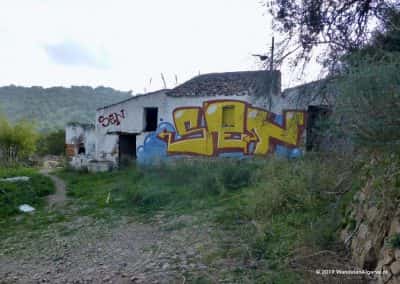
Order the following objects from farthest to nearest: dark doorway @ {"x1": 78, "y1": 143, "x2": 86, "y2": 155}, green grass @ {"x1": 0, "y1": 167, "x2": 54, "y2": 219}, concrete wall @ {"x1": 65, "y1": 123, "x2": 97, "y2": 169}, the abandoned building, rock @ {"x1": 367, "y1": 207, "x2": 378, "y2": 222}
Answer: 1. dark doorway @ {"x1": 78, "y1": 143, "x2": 86, "y2": 155}
2. concrete wall @ {"x1": 65, "y1": 123, "x2": 97, "y2": 169}
3. the abandoned building
4. green grass @ {"x1": 0, "y1": 167, "x2": 54, "y2": 219}
5. rock @ {"x1": 367, "y1": 207, "x2": 378, "y2": 222}

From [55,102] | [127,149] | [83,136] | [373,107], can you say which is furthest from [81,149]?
[55,102]

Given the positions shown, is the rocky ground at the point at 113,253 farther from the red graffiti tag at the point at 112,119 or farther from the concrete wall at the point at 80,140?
the concrete wall at the point at 80,140

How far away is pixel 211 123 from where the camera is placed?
43.2ft

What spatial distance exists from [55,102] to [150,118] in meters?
32.7

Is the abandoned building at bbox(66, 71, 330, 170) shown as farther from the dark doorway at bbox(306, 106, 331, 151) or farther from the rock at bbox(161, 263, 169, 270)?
the rock at bbox(161, 263, 169, 270)

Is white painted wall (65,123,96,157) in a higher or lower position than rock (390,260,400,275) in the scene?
higher

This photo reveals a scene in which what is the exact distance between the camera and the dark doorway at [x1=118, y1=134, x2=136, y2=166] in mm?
14741

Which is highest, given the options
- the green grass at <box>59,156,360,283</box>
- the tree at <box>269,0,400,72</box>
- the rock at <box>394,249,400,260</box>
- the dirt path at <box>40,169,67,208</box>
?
the tree at <box>269,0,400,72</box>

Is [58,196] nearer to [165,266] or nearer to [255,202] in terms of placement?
[255,202]

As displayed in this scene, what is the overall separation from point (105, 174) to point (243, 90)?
22.3ft

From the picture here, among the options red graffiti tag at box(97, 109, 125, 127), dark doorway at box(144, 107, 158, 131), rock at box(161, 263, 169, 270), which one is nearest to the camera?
rock at box(161, 263, 169, 270)

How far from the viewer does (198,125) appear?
43.7 feet

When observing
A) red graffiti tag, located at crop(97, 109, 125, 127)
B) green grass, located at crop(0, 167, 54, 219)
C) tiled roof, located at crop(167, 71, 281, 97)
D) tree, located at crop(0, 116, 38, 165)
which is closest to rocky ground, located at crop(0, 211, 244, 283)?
green grass, located at crop(0, 167, 54, 219)

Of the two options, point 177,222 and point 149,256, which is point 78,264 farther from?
point 177,222
